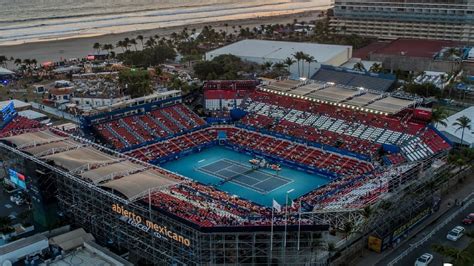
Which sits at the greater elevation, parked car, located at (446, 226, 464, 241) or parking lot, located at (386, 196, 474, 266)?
parked car, located at (446, 226, 464, 241)

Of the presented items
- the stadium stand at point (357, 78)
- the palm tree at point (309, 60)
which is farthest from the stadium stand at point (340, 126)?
the palm tree at point (309, 60)

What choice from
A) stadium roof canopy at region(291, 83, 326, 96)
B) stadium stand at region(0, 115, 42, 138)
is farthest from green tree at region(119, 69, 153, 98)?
stadium roof canopy at region(291, 83, 326, 96)

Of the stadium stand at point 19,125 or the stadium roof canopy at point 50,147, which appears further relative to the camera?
the stadium stand at point 19,125

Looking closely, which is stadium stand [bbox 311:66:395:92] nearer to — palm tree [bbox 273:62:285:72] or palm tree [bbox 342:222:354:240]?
palm tree [bbox 273:62:285:72]

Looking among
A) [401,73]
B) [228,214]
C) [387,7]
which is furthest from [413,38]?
[228,214]

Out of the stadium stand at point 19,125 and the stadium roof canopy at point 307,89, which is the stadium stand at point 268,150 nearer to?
the stadium roof canopy at point 307,89
